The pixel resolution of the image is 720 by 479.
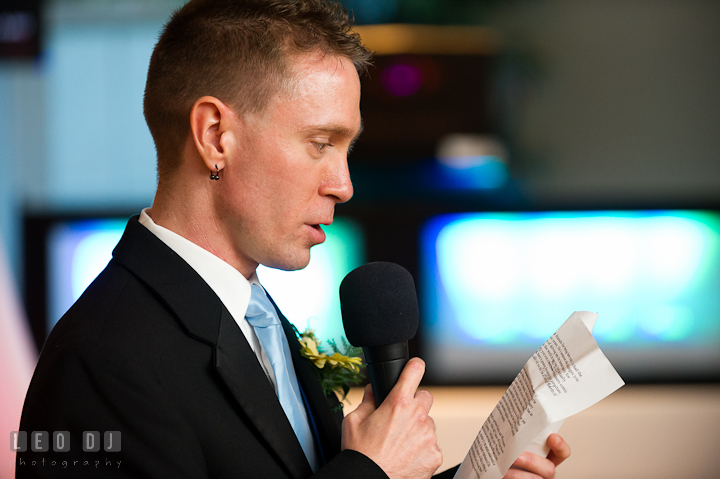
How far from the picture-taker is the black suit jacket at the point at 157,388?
732 mm

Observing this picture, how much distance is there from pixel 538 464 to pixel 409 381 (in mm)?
277

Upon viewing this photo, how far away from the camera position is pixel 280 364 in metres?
0.97

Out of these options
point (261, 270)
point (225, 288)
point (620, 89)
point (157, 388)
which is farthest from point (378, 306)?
point (620, 89)

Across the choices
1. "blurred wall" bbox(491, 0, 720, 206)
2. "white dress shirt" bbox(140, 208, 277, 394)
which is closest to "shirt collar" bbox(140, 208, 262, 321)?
"white dress shirt" bbox(140, 208, 277, 394)

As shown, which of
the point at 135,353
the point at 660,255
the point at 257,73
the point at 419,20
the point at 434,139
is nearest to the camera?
the point at 135,353

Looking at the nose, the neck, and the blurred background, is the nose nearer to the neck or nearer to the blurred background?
the neck

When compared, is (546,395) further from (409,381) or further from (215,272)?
(215,272)

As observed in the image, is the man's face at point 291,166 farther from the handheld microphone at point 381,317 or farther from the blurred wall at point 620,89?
the blurred wall at point 620,89

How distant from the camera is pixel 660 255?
2438mm

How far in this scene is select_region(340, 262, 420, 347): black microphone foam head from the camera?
92 centimetres

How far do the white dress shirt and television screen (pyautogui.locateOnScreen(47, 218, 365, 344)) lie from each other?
4.73 feet

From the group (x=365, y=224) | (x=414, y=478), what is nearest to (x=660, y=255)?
(x=365, y=224)

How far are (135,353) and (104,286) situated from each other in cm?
14

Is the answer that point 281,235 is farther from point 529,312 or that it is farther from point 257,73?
point 529,312
